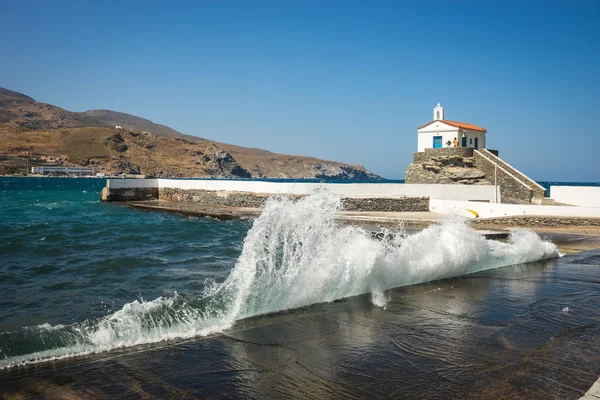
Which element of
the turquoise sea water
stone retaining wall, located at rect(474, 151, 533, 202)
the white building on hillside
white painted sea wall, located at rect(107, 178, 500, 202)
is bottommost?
the turquoise sea water

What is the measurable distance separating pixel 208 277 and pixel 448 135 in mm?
31456

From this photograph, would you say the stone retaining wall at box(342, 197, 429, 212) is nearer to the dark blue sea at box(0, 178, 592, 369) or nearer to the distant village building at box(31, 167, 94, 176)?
the dark blue sea at box(0, 178, 592, 369)

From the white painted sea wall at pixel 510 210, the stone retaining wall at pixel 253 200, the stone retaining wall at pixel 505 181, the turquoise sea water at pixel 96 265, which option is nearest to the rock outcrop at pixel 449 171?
the stone retaining wall at pixel 505 181

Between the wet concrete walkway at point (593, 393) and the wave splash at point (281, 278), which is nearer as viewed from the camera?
the wet concrete walkway at point (593, 393)

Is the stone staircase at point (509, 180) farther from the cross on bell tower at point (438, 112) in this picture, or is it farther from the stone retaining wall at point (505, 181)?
the cross on bell tower at point (438, 112)

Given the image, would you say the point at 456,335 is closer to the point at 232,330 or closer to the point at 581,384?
the point at 581,384

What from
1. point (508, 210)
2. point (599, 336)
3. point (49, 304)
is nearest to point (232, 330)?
point (49, 304)

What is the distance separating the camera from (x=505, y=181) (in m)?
33.5

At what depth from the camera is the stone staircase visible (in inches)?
1262

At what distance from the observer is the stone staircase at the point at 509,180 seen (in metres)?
32.1

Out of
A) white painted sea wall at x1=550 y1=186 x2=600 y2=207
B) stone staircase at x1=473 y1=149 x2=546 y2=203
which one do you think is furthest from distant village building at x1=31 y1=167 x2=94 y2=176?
white painted sea wall at x1=550 y1=186 x2=600 y2=207

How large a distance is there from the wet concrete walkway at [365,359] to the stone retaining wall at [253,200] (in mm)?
19510

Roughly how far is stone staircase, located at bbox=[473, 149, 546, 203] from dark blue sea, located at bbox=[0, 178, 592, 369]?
20.0 m

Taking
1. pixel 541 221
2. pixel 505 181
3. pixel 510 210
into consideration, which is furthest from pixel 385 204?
pixel 505 181
